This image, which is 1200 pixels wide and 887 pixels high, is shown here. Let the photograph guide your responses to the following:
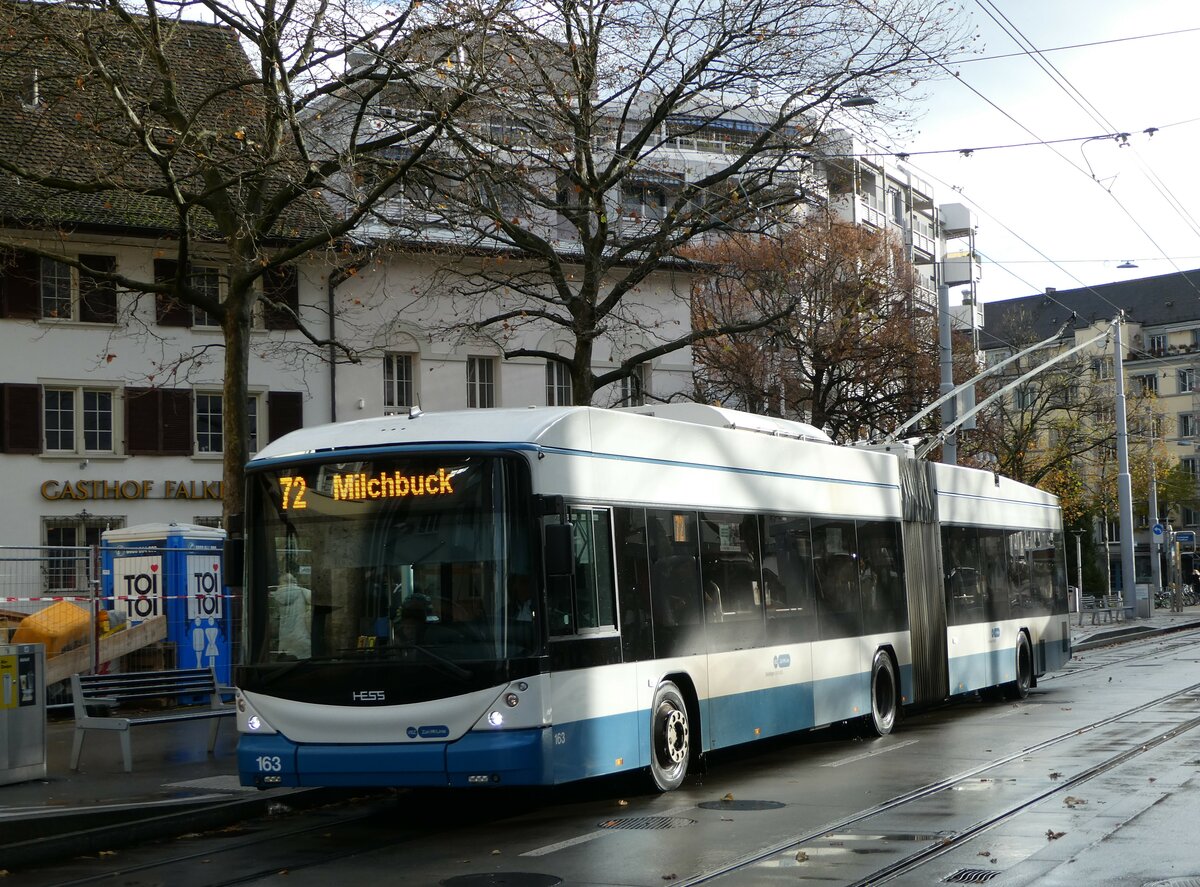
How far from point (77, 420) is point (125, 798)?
2345cm

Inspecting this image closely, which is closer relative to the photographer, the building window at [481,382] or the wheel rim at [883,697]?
the wheel rim at [883,697]

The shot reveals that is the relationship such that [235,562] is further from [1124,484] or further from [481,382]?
[1124,484]

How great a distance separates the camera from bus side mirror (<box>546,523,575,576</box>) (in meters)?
10.4

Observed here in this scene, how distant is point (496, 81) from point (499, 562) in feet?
24.2

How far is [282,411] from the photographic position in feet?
118

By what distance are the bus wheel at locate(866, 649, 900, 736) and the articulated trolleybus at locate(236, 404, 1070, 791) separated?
271 centimetres

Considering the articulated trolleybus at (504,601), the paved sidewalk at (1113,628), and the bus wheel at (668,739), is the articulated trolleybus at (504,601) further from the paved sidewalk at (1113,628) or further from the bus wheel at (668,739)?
the paved sidewalk at (1113,628)

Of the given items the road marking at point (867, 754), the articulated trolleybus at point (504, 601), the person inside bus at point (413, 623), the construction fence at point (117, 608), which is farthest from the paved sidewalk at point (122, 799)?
the road marking at point (867, 754)

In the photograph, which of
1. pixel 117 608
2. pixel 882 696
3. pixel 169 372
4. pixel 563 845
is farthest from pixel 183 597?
pixel 169 372

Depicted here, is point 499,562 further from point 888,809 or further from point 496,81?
point 496,81

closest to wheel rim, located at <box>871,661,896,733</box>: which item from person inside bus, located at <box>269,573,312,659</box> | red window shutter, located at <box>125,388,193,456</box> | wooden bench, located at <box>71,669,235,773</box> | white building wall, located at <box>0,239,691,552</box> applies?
wooden bench, located at <box>71,669,235,773</box>

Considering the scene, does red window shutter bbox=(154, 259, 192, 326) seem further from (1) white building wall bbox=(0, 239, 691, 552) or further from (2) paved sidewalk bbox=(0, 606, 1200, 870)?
(2) paved sidewalk bbox=(0, 606, 1200, 870)

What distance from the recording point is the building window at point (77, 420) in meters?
33.6

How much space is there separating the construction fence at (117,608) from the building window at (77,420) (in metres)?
12.3
